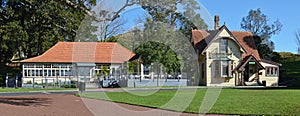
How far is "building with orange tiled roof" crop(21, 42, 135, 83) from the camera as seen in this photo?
42.8 meters

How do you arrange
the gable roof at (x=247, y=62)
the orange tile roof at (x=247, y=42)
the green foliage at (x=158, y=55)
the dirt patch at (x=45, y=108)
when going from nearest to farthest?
1. the dirt patch at (x=45, y=108)
2. the green foliage at (x=158, y=55)
3. the gable roof at (x=247, y=62)
4. the orange tile roof at (x=247, y=42)

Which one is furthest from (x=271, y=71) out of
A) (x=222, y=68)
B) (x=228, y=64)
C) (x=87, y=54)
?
(x=87, y=54)

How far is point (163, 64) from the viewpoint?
36.3m

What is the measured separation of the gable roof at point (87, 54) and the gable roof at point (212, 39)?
775 cm

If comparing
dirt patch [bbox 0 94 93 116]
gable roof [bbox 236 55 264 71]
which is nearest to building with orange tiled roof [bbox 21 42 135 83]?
gable roof [bbox 236 55 264 71]

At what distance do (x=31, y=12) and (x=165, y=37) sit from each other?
21991 mm

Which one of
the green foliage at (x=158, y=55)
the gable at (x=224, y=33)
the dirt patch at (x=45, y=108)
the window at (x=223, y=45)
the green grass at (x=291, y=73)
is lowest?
the dirt patch at (x=45, y=108)

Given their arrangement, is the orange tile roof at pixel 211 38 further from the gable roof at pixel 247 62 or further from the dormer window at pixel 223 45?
the gable roof at pixel 247 62

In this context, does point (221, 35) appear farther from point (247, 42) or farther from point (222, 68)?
Result: point (247, 42)

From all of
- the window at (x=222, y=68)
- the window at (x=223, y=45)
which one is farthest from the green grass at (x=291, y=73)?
the window at (x=223, y=45)

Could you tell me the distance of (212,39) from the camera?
41.9 meters

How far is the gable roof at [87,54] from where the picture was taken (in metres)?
41.8

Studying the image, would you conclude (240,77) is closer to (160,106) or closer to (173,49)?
(173,49)

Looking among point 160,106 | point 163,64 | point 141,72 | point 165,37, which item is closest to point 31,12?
point 141,72
